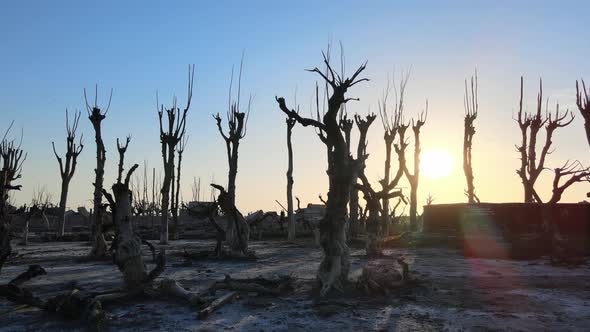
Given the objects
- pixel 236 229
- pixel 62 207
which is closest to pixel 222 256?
pixel 236 229

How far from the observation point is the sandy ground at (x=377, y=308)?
19.3 feet

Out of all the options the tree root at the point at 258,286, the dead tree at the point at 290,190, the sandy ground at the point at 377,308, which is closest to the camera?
the sandy ground at the point at 377,308

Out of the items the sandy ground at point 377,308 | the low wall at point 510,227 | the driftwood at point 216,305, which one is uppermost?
the low wall at point 510,227

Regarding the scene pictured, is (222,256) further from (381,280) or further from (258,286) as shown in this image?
(381,280)

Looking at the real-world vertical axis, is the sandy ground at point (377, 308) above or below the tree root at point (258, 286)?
below

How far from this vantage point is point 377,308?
6.87 m

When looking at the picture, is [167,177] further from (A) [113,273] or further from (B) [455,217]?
(B) [455,217]

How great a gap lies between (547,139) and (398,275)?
18192 mm

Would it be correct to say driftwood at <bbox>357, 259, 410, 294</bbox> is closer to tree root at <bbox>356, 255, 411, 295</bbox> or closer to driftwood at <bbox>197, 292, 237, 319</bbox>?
tree root at <bbox>356, 255, 411, 295</bbox>

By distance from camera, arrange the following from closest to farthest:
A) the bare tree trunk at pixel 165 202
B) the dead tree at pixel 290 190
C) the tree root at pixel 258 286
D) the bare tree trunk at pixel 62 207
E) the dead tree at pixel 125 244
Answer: the dead tree at pixel 125 244, the tree root at pixel 258 286, the bare tree trunk at pixel 165 202, the dead tree at pixel 290 190, the bare tree trunk at pixel 62 207

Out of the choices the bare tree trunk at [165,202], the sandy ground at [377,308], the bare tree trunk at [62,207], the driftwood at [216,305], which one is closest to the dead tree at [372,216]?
the sandy ground at [377,308]

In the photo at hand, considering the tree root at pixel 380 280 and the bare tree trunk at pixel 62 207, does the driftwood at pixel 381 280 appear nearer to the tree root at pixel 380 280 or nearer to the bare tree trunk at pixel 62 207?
the tree root at pixel 380 280

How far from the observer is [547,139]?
22781mm

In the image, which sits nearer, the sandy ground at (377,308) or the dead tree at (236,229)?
the sandy ground at (377,308)
